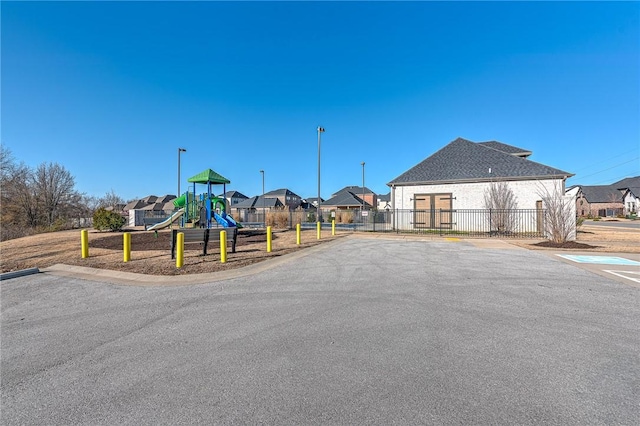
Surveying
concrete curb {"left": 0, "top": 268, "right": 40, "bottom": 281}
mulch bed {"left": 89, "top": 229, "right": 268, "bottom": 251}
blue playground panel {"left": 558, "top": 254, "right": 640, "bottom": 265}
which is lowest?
blue playground panel {"left": 558, "top": 254, "right": 640, "bottom": 265}

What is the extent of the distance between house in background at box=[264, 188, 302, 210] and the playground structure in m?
49.9

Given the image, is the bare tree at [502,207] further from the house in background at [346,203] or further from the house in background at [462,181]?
the house in background at [346,203]

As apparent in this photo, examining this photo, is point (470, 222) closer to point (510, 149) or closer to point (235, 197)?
point (510, 149)

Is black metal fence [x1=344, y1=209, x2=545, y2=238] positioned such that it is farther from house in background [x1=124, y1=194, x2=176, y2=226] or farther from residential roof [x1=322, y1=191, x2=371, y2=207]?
house in background [x1=124, y1=194, x2=176, y2=226]

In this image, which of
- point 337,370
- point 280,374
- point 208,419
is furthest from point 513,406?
point 208,419

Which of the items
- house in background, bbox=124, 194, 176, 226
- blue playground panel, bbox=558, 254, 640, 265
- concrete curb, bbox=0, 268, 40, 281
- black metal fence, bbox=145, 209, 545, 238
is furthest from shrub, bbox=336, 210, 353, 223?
house in background, bbox=124, 194, 176, 226

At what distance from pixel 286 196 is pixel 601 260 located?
217 feet

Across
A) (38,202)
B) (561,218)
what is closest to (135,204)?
(38,202)

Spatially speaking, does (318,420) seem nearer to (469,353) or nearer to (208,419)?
(208,419)

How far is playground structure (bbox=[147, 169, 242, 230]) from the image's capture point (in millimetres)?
19094

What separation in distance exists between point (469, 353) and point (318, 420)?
209 cm

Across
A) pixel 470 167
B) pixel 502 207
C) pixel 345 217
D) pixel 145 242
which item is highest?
pixel 470 167

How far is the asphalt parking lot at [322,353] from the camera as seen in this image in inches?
93.7

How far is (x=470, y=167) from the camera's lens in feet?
77.6
